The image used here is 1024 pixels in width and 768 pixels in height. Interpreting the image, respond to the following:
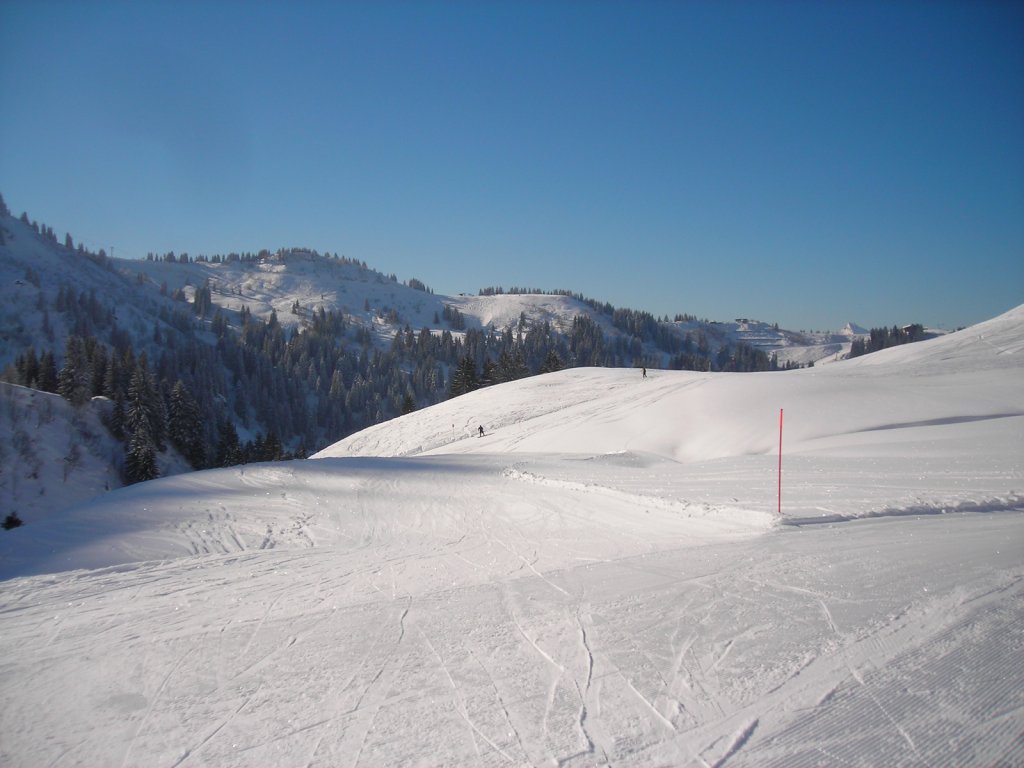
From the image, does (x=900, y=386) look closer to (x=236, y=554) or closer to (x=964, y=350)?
(x=964, y=350)

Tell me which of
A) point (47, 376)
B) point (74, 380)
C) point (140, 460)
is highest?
point (47, 376)

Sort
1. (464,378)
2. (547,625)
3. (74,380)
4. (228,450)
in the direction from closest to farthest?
1. (547,625)
2. (74,380)
3. (464,378)
4. (228,450)

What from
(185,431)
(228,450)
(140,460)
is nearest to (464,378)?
(228,450)

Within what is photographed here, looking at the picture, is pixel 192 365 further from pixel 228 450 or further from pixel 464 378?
pixel 464 378

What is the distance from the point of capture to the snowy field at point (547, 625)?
4223 mm

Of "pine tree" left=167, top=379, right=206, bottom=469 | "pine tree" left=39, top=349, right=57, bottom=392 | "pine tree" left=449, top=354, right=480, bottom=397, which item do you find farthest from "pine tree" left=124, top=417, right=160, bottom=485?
"pine tree" left=449, top=354, right=480, bottom=397

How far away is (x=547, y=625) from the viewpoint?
6027 millimetres

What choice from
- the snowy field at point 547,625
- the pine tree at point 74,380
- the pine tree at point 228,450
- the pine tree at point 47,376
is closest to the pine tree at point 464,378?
the pine tree at point 228,450

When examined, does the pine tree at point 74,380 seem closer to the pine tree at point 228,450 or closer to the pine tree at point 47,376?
the pine tree at point 47,376

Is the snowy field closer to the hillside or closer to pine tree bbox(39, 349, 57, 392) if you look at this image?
the hillside

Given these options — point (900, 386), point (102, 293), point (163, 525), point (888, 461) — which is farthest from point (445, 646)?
point (102, 293)

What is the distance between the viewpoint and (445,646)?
5.62 m

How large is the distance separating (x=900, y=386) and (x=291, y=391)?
11500cm

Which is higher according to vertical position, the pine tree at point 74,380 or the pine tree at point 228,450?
the pine tree at point 74,380
